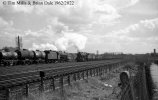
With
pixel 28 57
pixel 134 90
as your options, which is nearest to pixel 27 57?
pixel 28 57

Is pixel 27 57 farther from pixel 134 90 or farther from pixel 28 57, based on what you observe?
pixel 134 90

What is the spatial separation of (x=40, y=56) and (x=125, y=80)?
52.1m

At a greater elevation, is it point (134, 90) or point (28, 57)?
point (28, 57)

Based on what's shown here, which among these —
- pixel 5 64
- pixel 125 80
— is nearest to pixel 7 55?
pixel 5 64

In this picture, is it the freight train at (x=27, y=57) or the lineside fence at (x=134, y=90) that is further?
the freight train at (x=27, y=57)

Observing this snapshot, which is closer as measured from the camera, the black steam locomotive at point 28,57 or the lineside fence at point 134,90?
the lineside fence at point 134,90

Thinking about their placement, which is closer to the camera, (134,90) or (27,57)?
(134,90)

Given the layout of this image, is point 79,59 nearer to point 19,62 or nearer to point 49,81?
point 19,62

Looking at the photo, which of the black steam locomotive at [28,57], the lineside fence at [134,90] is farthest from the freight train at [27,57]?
the lineside fence at [134,90]

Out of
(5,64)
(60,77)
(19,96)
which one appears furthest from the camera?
(5,64)

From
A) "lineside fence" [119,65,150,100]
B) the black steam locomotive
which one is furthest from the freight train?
"lineside fence" [119,65,150,100]

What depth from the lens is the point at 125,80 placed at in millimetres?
6375

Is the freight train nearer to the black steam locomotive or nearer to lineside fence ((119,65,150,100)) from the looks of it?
the black steam locomotive

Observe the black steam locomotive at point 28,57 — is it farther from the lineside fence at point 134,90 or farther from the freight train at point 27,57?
the lineside fence at point 134,90
